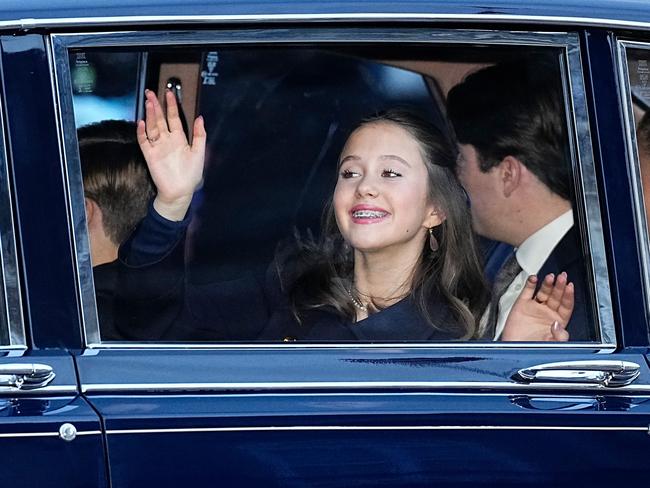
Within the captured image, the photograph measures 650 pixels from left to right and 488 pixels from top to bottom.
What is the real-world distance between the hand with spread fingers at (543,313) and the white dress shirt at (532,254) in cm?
2

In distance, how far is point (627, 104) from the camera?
3.20 metres

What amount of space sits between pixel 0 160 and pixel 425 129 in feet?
3.17

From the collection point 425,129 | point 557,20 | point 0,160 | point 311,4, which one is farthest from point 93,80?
point 557,20

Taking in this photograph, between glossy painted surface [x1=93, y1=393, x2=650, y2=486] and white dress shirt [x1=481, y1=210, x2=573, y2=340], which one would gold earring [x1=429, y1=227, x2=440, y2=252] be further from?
glossy painted surface [x1=93, y1=393, x2=650, y2=486]

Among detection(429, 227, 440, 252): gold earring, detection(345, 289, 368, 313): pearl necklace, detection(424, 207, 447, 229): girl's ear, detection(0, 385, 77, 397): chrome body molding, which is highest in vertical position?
detection(424, 207, 447, 229): girl's ear

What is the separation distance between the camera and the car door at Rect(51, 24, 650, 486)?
2975mm

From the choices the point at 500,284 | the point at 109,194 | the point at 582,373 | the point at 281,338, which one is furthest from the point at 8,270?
the point at 582,373

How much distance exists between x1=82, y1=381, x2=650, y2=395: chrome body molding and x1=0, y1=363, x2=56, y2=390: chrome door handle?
8 cm

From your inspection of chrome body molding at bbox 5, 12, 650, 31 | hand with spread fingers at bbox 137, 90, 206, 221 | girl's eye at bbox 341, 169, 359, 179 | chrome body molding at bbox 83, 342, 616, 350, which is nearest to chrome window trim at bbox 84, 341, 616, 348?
chrome body molding at bbox 83, 342, 616, 350

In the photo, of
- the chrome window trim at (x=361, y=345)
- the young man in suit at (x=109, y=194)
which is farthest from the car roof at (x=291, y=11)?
the chrome window trim at (x=361, y=345)

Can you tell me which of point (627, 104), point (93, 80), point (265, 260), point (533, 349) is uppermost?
point (93, 80)

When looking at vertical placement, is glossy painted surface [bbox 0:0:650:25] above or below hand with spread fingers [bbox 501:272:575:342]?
above

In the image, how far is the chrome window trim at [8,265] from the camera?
9.96 feet

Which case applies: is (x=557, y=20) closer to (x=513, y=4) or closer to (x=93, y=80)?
(x=513, y=4)
